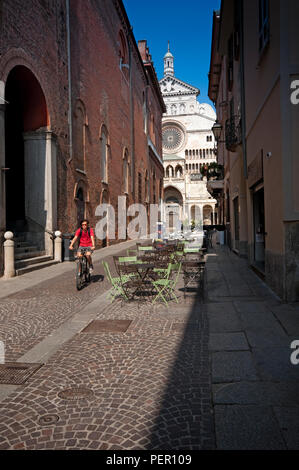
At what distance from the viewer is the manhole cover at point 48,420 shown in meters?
2.91

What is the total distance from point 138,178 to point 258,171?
27.6m

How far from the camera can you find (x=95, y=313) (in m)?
6.48

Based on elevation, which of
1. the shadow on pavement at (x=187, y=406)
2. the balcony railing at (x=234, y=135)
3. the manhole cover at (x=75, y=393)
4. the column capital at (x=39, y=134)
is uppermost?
the column capital at (x=39, y=134)

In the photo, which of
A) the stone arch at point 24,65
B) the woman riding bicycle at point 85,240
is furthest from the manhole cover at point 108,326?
the stone arch at point 24,65

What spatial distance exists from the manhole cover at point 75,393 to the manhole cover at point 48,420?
328 mm

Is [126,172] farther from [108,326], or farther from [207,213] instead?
[207,213]

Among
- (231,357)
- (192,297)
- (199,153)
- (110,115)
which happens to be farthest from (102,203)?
(199,153)

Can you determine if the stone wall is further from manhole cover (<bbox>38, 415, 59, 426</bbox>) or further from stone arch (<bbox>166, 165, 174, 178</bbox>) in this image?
stone arch (<bbox>166, 165, 174, 178</bbox>)

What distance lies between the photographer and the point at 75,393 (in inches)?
135

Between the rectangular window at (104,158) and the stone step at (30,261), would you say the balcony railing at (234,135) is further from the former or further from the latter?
the rectangular window at (104,158)

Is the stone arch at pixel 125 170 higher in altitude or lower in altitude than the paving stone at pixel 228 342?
higher

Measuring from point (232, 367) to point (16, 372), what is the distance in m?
2.20

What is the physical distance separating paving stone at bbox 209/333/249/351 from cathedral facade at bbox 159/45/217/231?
2625 inches

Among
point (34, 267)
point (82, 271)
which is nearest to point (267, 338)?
point (82, 271)
